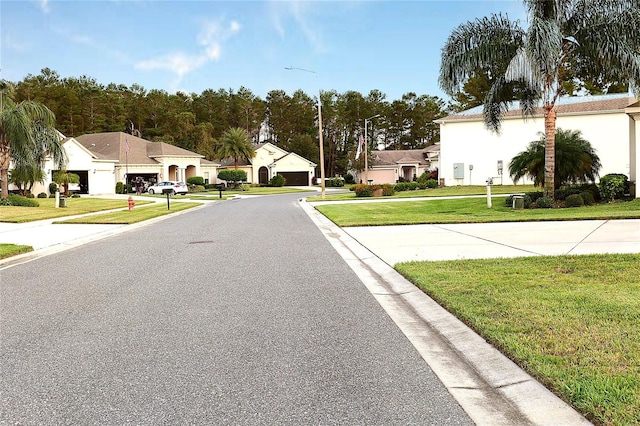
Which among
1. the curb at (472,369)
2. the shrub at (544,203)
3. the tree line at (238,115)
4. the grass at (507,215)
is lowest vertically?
the curb at (472,369)

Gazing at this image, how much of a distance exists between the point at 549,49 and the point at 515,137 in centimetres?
2734

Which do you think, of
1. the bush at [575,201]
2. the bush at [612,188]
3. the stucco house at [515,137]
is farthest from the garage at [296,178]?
the bush at [575,201]

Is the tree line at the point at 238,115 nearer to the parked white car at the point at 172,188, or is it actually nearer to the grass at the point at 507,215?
the parked white car at the point at 172,188

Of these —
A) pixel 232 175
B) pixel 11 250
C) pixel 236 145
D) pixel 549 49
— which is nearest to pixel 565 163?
pixel 549 49

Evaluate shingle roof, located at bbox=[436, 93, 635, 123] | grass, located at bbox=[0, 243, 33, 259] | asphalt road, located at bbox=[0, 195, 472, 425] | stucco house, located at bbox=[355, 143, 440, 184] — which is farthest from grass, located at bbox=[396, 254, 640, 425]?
stucco house, located at bbox=[355, 143, 440, 184]

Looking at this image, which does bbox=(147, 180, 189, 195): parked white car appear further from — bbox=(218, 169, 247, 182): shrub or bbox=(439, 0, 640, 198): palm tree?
bbox=(439, 0, 640, 198): palm tree

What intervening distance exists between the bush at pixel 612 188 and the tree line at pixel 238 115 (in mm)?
58024

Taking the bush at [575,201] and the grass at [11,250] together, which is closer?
the grass at [11,250]

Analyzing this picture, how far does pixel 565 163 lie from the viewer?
2423 centimetres

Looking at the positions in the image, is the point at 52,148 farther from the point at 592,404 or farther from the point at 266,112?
the point at 266,112

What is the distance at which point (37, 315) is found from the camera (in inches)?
280

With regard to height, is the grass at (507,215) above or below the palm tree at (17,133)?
below

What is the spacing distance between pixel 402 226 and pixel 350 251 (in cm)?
533

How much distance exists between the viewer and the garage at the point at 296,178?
81250mm
